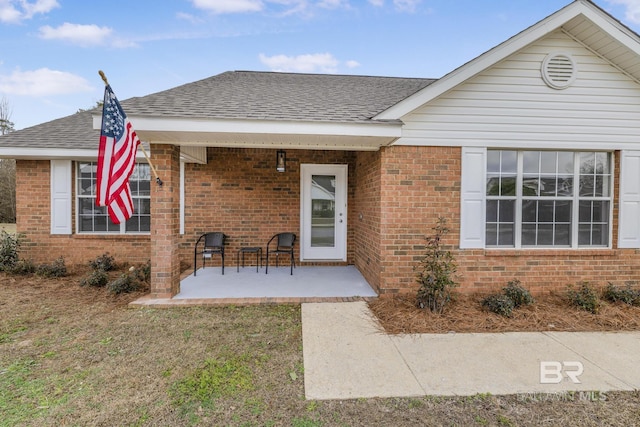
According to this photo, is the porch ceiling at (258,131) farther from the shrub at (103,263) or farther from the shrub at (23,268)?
the shrub at (23,268)

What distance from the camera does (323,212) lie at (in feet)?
23.2

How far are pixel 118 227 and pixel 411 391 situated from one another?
23.9 ft

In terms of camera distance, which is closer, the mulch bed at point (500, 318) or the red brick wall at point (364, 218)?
the mulch bed at point (500, 318)

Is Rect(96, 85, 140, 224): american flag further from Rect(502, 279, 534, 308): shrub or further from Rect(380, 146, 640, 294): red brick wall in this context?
Rect(502, 279, 534, 308): shrub

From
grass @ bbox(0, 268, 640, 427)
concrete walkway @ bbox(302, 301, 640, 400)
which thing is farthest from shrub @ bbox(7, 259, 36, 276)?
concrete walkway @ bbox(302, 301, 640, 400)

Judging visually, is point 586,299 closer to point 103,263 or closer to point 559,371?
point 559,371

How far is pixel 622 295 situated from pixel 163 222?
7143mm

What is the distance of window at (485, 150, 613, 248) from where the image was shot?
491 cm

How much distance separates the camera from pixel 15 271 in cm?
635

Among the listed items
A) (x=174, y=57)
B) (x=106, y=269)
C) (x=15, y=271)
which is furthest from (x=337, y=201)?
(x=174, y=57)

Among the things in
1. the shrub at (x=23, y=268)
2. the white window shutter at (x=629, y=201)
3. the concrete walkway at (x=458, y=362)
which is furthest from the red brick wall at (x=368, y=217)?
the shrub at (x=23, y=268)

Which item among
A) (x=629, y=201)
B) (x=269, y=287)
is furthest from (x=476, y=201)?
(x=269, y=287)

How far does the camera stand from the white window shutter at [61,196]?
6773 mm

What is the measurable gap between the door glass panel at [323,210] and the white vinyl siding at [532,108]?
8.53ft
